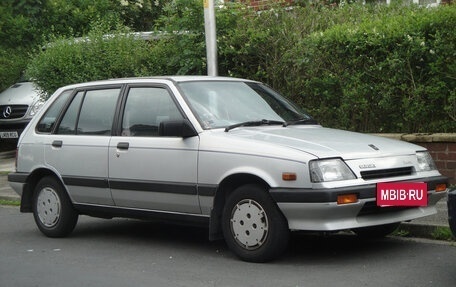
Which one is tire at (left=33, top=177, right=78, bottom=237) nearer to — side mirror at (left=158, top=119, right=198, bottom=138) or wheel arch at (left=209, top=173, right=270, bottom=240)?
side mirror at (left=158, top=119, right=198, bottom=138)

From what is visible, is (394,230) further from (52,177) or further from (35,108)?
(35,108)

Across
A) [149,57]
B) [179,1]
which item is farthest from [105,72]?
[179,1]

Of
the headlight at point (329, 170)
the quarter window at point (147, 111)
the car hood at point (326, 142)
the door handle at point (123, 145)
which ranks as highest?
the quarter window at point (147, 111)

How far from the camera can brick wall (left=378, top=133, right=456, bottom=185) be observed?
942 centimetres

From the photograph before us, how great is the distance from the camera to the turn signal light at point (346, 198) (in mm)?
6004

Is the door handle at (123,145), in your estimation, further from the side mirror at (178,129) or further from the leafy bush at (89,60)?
the leafy bush at (89,60)

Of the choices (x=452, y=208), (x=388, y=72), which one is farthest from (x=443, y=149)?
(x=452, y=208)

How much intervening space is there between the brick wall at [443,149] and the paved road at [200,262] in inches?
94.7

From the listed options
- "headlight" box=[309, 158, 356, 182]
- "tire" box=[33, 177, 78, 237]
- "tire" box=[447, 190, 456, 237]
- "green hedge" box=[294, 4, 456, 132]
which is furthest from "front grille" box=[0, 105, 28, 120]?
"tire" box=[447, 190, 456, 237]

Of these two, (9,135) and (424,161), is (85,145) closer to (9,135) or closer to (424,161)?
(424,161)

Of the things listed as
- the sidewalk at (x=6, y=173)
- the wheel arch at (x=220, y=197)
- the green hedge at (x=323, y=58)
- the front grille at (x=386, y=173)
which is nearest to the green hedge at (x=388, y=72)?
the green hedge at (x=323, y=58)

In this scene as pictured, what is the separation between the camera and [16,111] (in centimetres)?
1617

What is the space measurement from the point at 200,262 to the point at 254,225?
0.70m

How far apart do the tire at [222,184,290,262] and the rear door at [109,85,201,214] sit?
0.45m
